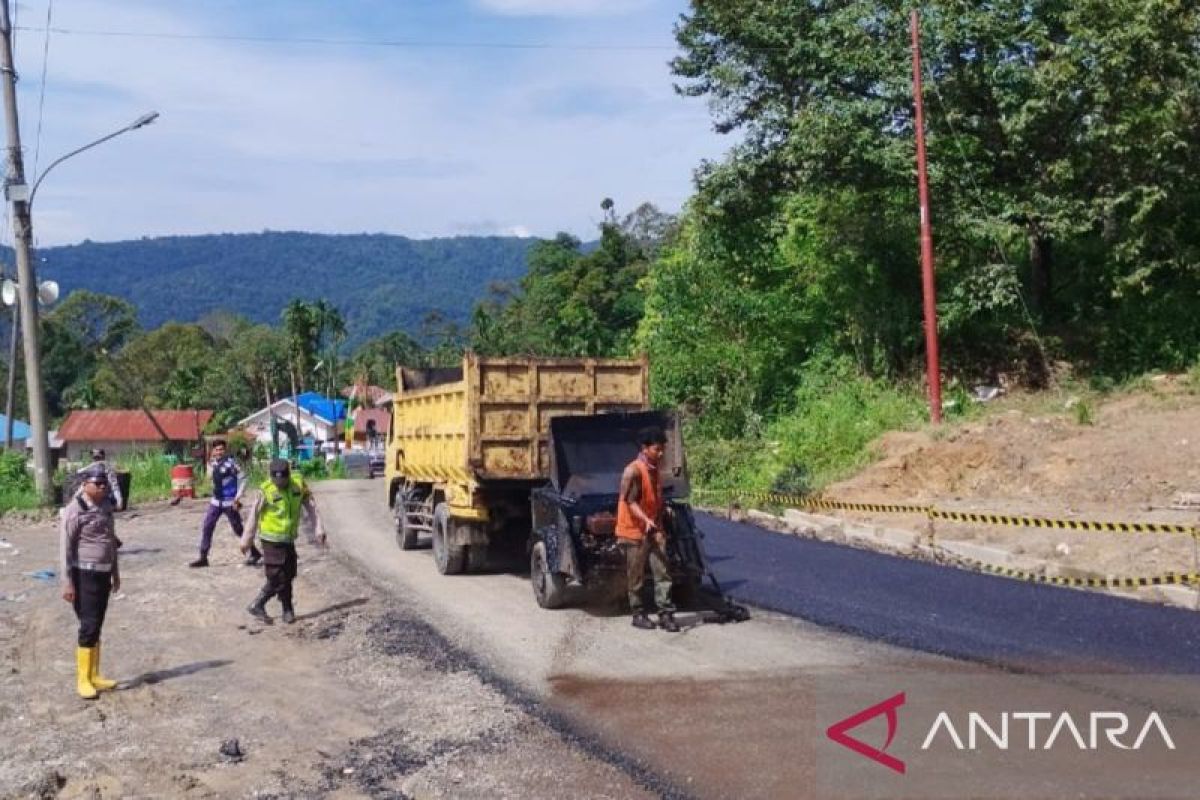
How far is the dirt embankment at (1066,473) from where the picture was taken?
562 inches

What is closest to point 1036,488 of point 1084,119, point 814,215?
point 1084,119

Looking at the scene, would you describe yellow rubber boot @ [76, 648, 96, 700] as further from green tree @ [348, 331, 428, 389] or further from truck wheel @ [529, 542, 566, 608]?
green tree @ [348, 331, 428, 389]

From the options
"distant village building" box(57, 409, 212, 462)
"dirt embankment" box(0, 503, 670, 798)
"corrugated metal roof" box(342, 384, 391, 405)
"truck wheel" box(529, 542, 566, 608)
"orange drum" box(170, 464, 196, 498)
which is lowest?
"dirt embankment" box(0, 503, 670, 798)

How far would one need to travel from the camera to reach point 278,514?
11711mm

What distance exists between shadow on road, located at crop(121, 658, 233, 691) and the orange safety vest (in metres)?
3.52

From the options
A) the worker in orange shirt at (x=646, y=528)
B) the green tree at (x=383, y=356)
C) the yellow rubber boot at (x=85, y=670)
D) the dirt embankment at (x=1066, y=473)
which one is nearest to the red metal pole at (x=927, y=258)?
the dirt embankment at (x=1066, y=473)

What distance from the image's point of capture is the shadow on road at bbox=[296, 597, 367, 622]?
1217 cm

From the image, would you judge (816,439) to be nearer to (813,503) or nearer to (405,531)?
(813,503)

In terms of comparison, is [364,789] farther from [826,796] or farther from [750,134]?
[750,134]

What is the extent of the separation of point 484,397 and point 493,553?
6.95ft

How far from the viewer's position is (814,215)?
94.1 feet

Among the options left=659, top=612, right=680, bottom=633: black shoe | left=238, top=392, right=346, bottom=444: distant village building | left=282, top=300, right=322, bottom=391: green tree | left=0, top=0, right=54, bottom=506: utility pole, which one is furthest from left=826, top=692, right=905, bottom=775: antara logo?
left=238, top=392, right=346, bottom=444: distant village building

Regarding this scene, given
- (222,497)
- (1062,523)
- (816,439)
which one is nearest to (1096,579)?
(1062,523)

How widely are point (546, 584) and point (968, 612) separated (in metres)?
3.91
